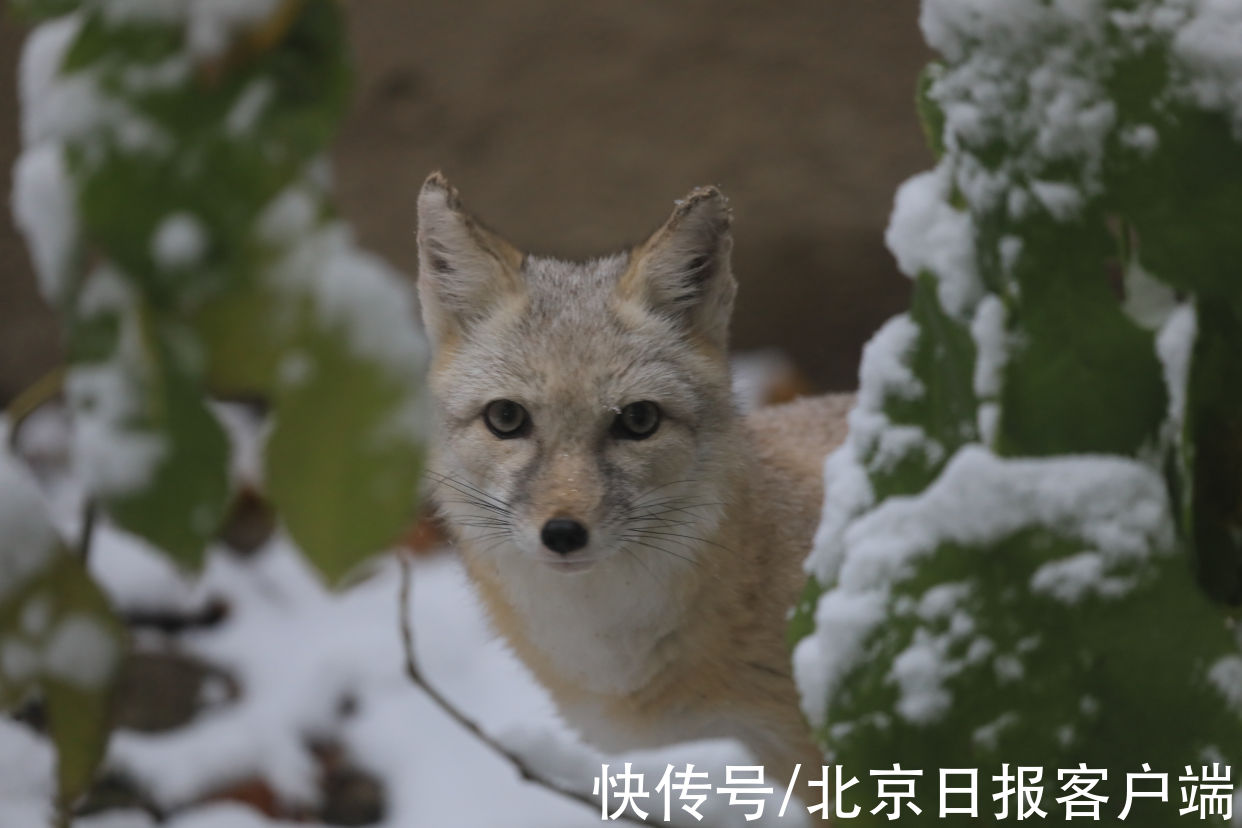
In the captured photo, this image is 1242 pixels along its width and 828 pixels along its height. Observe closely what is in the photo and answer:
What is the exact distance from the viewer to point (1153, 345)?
892mm

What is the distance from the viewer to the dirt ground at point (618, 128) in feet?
17.5

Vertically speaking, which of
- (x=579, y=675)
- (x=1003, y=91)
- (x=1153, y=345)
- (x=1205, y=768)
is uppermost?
(x=579, y=675)

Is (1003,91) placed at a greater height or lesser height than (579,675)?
lesser

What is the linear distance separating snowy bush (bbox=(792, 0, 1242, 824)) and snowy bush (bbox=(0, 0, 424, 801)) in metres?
0.40

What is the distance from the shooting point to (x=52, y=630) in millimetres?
759

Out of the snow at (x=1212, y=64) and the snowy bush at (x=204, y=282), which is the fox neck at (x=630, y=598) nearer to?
the snow at (x=1212, y=64)

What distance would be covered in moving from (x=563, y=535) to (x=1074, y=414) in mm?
1582

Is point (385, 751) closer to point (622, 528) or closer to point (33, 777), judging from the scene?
point (33, 777)

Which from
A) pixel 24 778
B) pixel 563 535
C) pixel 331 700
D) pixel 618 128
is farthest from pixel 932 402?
pixel 618 128

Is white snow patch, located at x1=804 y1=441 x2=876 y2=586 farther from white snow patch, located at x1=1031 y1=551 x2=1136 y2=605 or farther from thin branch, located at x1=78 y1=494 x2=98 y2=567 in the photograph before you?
thin branch, located at x1=78 y1=494 x2=98 y2=567

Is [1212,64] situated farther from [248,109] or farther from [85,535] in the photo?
[85,535]

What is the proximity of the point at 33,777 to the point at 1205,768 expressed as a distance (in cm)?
240

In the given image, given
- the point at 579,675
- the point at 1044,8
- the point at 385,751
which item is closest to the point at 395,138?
the point at 385,751

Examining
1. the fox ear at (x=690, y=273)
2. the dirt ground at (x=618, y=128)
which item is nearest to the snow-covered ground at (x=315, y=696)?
the fox ear at (x=690, y=273)
